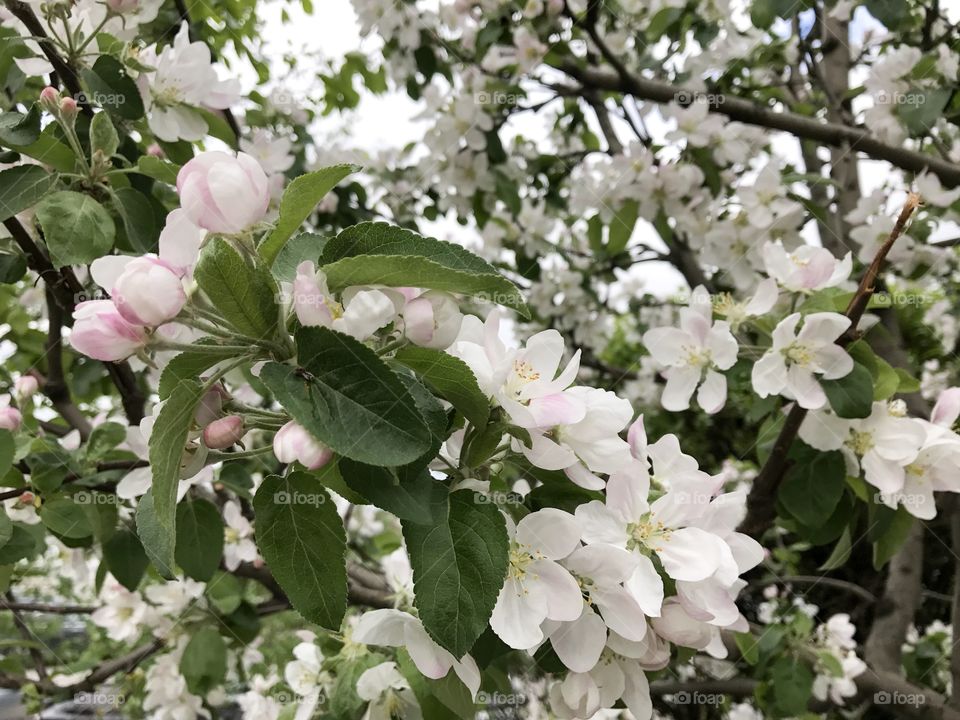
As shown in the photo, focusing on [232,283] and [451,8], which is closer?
[232,283]

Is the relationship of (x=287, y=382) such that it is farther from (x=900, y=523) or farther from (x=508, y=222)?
(x=508, y=222)

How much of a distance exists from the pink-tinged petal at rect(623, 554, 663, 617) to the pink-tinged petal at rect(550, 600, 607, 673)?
49 mm

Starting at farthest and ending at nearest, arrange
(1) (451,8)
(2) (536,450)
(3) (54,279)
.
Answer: (1) (451,8) → (3) (54,279) → (2) (536,450)

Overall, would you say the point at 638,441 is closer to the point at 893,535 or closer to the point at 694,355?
the point at 694,355

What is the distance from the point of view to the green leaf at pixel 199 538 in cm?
111

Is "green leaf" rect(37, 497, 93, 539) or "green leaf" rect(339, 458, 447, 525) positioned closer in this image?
"green leaf" rect(339, 458, 447, 525)

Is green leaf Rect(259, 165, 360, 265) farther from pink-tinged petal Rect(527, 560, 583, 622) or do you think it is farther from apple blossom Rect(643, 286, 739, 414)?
apple blossom Rect(643, 286, 739, 414)

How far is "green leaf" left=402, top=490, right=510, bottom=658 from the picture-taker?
0.59 m

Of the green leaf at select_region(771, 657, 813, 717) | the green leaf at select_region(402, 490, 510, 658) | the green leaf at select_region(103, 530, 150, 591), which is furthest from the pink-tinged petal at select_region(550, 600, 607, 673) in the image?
the green leaf at select_region(771, 657, 813, 717)

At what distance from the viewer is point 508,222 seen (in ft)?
8.56

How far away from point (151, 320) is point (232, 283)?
7cm

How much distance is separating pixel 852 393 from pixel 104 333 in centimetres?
95

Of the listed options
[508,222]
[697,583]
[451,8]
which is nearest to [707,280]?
[508,222]

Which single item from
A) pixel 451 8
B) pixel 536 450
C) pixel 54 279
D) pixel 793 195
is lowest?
pixel 536 450
